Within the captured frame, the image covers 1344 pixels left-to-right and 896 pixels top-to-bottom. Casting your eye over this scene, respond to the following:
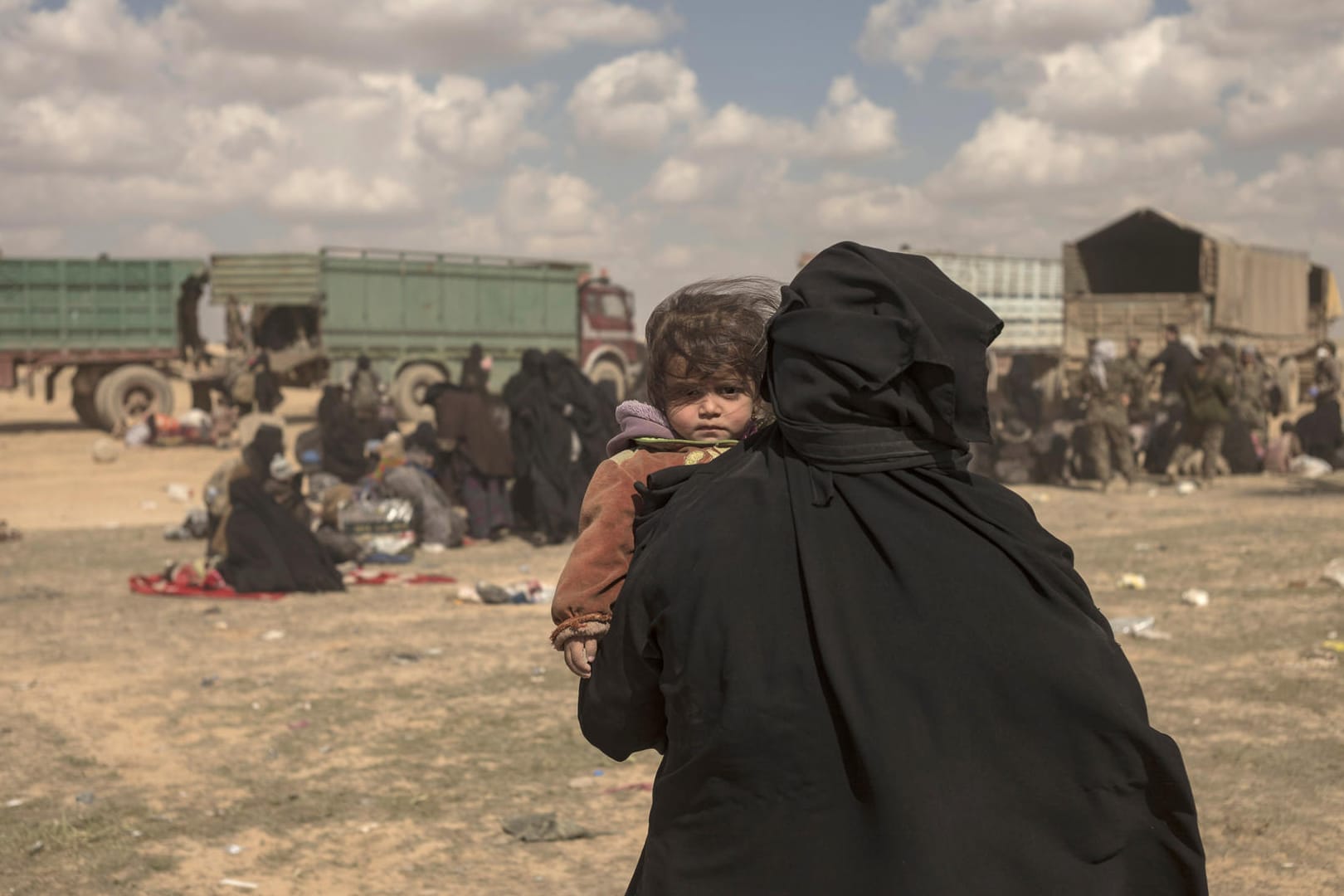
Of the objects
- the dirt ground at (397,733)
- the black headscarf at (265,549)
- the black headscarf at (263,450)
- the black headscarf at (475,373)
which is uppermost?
the black headscarf at (475,373)

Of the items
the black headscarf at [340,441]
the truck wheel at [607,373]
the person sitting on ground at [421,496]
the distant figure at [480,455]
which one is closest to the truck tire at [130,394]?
the truck wheel at [607,373]

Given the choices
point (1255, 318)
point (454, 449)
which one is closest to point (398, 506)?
point (454, 449)

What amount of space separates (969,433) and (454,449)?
11.0m

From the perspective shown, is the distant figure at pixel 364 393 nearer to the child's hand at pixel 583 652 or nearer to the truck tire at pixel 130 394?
the truck tire at pixel 130 394

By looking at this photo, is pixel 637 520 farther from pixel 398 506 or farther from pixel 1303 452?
pixel 1303 452

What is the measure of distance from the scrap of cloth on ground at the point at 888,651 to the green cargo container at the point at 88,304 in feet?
70.6

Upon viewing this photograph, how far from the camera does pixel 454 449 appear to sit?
1239 centimetres

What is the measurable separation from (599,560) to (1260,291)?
2481 centimetres

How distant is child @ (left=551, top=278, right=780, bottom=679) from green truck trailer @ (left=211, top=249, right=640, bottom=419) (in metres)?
19.5

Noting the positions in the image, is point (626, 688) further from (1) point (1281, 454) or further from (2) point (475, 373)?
(1) point (1281, 454)

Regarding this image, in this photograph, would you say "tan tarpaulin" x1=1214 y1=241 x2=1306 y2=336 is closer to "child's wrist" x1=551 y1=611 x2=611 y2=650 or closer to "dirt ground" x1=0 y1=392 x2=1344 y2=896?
"dirt ground" x1=0 y1=392 x2=1344 y2=896

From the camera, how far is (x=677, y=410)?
6.64 feet

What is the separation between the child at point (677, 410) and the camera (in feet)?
6.06

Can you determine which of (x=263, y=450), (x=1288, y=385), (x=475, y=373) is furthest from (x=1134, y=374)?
(x=1288, y=385)
